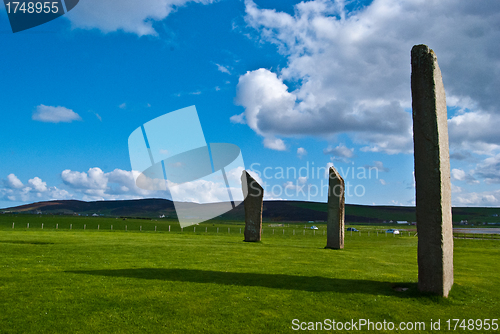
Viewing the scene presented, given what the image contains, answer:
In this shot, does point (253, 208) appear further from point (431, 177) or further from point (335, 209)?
point (431, 177)

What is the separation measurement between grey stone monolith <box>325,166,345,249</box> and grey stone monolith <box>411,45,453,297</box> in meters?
13.2

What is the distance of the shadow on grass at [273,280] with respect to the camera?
34.4 feet

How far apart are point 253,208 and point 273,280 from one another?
1598 centimetres

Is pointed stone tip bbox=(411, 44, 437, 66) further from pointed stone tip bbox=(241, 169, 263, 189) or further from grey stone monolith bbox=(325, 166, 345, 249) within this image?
pointed stone tip bbox=(241, 169, 263, 189)

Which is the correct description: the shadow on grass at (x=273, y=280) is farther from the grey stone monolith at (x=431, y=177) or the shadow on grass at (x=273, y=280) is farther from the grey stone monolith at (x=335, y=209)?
the grey stone monolith at (x=335, y=209)

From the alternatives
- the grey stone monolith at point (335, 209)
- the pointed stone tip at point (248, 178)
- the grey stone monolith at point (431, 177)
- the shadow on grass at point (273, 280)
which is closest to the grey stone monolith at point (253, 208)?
the pointed stone tip at point (248, 178)

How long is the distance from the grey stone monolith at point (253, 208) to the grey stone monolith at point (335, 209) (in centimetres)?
595

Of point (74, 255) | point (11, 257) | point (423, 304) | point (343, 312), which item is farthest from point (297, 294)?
point (11, 257)

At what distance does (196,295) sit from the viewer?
9.54m

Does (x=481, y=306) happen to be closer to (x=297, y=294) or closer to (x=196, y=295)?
(x=297, y=294)

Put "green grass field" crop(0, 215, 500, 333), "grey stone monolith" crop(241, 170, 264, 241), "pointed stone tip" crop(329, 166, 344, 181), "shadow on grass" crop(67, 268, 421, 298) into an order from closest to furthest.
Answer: "green grass field" crop(0, 215, 500, 333)
"shadow on grass" crop(67, 268, 421, 298)
"pointed stone tip" crop(329, 166, 344, 181)
"grey stone monolith" crop(241, 170, 264, 241)

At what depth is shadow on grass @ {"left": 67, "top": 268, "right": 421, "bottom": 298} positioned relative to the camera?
34.4 feet

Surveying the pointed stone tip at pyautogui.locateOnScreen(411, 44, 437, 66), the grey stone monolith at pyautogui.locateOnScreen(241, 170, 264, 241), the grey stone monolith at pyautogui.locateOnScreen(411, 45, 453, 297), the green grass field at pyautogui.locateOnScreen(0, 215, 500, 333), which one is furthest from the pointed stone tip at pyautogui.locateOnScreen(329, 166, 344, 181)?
the pointed stone tip at pyautogui.locateOnScreen(411, 44, 437, 66)

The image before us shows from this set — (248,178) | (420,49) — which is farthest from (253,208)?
(420,49)
